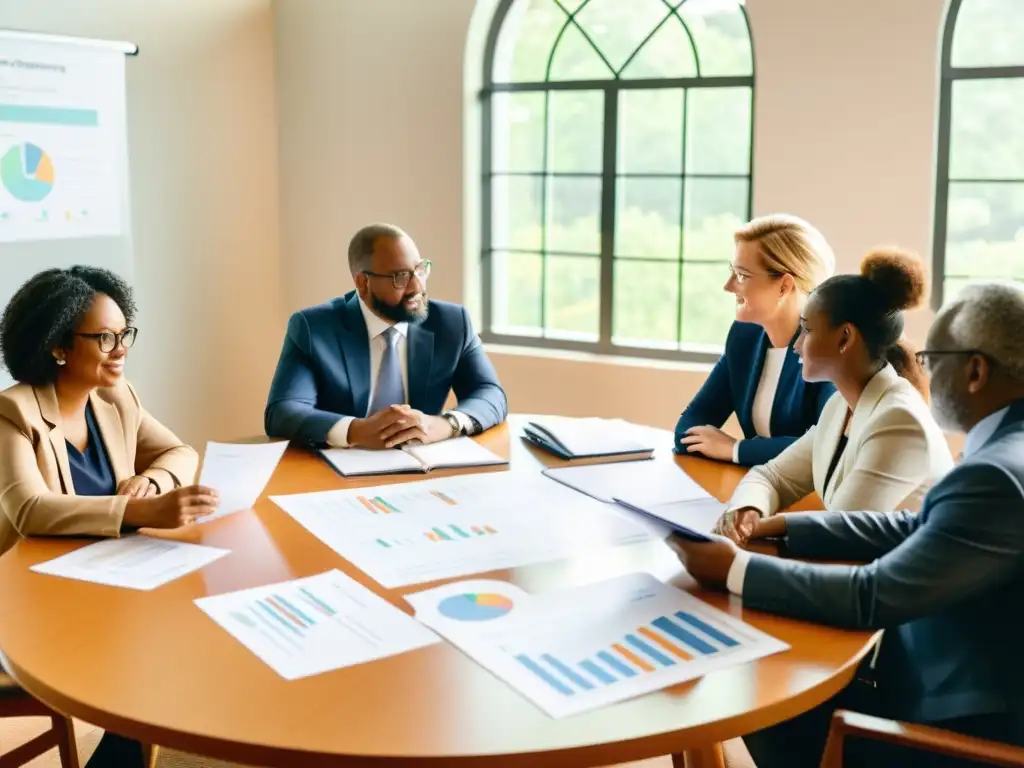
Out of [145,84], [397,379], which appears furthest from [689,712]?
[145,84]

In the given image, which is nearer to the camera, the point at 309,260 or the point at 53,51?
the point at 53,51

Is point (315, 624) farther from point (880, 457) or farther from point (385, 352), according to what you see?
point (385, 352)

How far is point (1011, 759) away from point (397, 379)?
2.12 meters

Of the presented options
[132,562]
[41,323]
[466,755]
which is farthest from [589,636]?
[41,323]

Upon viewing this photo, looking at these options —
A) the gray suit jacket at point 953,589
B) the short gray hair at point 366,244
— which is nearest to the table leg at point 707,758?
the gray suit jacket at point 953,589

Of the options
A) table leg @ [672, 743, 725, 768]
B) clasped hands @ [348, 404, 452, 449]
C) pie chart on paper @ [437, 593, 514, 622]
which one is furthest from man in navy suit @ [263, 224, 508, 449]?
pie chart on paper @ [437, 593, 514, 622]

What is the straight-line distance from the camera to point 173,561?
191 cm

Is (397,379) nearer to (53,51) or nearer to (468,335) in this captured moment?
(468,335)

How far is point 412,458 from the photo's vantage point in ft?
8.71

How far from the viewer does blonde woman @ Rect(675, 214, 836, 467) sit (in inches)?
109

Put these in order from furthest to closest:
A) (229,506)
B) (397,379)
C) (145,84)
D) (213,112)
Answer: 1. (213,112)
2. (145,84)
3. (397,379)
4. (229,506)

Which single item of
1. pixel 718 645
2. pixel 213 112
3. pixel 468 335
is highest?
pixel 213 112

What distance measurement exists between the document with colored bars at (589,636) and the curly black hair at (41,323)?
1050 mm

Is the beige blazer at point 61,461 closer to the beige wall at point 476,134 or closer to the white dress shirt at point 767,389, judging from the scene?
the white dress shirt at point 767,389
